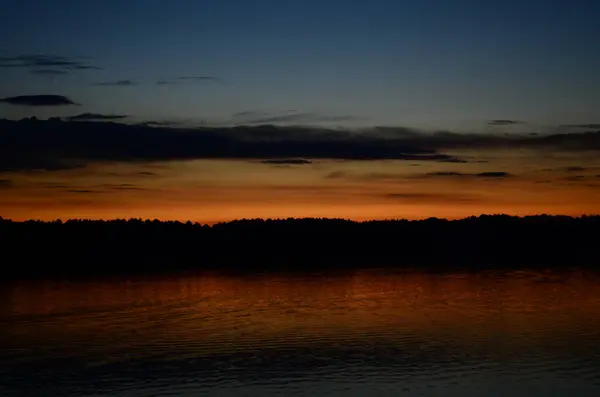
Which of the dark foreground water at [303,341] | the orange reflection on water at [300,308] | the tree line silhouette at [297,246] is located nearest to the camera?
the dark foreground water at [303,341]

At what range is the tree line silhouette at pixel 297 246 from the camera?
60062 mm

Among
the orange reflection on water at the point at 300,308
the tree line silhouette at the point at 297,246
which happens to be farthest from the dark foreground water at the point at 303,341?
the tree line silhouette at the point at 297,246

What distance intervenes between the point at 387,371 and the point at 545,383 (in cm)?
330

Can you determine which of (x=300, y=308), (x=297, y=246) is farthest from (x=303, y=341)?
(x=297, y=246)

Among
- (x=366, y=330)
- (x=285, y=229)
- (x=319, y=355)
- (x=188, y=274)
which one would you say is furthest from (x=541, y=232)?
(x=319, y=355)

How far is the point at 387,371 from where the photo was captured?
19672 mm

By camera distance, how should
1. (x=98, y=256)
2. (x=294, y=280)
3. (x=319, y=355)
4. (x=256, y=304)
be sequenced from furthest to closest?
(x=98, y=256)
(x=294, y=280)
(x=256, y=304)
(x=319, y=355)

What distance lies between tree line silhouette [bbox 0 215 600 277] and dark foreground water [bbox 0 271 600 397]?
65.5 ft

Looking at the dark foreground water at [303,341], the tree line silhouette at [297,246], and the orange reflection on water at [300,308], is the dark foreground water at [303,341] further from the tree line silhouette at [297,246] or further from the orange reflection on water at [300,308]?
the tree line silhouette at [297,246]

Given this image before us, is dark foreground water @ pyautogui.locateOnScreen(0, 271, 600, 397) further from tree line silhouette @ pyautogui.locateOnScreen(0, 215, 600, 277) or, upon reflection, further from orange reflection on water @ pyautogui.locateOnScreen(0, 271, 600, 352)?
tree line silhouette @ pyautogui.locateOnScreen(0, 215, 600, 277)

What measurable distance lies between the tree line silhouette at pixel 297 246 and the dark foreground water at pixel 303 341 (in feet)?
65.5

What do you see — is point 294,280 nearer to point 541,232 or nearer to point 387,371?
point 387,371

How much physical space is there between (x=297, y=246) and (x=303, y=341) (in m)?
47.4

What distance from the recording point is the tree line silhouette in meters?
60.1
